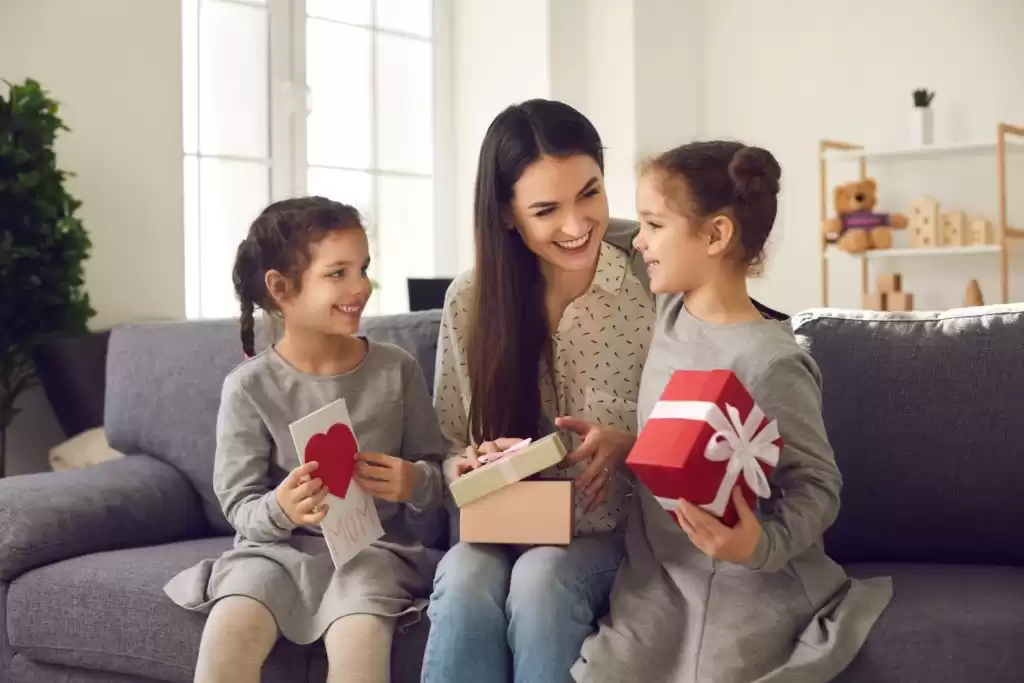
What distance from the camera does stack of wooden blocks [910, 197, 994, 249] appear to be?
14.9 ft

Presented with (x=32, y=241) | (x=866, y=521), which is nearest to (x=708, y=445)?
(x=866, y=521)

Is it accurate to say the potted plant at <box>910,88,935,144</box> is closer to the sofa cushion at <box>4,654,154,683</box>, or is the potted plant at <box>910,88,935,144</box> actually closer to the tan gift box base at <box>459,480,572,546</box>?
the tan gift box base at <box>459,480,572,546</box>

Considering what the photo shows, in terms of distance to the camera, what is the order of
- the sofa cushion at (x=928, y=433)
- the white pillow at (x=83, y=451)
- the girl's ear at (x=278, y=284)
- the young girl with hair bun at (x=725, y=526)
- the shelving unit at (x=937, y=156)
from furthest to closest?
the shelving unit at (x=937, y=156) < the white pillow at (x=83, y=451) < the girl's ear at (x=278, y=284) < the sofa cushion at (x=928, y=433) < the young girl with hair bun at (x=725, y=526)

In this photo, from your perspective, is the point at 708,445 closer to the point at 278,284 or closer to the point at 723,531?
the point at 723,531

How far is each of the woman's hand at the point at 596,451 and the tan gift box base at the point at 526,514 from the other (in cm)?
5

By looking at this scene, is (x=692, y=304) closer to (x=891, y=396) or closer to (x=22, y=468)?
(x=891, y=396)

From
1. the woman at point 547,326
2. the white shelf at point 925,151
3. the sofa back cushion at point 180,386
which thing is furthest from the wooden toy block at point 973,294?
the woman at point 547,326

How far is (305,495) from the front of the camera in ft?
5.82

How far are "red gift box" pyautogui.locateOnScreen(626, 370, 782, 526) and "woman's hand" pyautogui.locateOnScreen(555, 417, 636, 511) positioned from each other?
0.23 m

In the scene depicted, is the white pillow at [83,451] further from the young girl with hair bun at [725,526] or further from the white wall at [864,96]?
the white wall at [864,96]

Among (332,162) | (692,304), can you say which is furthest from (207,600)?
(332,162)

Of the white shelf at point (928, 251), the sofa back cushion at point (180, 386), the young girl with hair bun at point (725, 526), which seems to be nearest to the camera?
the young girl with hair bun at point (725, 526)

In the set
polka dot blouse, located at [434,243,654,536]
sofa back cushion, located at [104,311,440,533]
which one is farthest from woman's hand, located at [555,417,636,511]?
sofa back cushion, located at [104,311,440,533]

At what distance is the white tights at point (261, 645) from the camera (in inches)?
68.6
